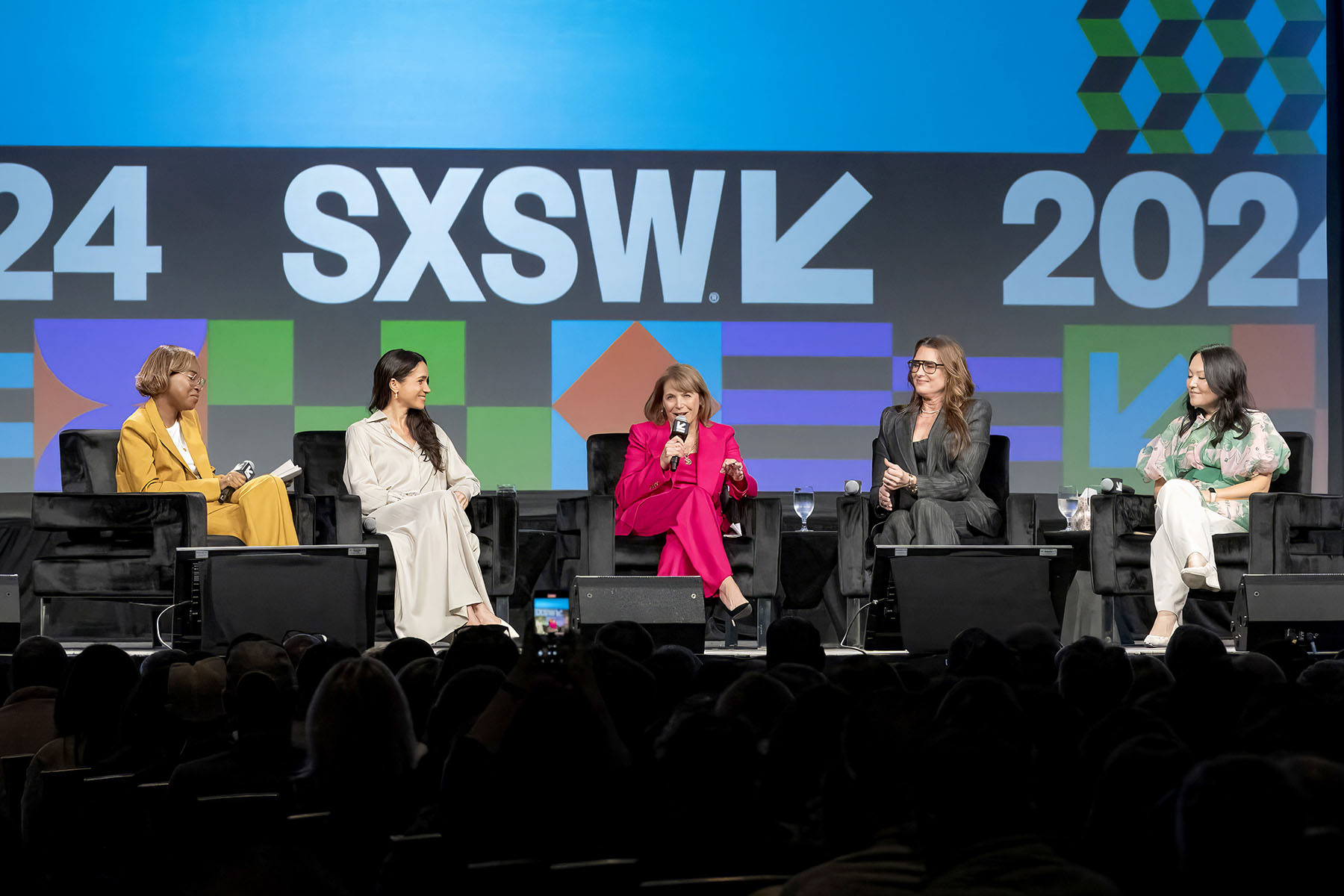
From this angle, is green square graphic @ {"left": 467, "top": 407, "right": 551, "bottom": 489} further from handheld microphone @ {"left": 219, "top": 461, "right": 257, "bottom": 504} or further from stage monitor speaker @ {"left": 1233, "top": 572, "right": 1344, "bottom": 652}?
stage monitor speaker @ {"left": 1233, "top": 572, "right": 1344, "bottom": 652}

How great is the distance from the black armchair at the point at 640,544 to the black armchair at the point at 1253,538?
47.7 inches

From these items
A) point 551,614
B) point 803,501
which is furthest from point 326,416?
point 551,614

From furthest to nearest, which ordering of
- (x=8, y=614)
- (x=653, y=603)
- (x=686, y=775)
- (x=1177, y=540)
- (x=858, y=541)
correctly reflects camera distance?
1. (x=858, y=541)
2. (x=1177, y=540)
3. (x=653, y=603)
4. (x=8, y=614)
5. (x=686, y=775)

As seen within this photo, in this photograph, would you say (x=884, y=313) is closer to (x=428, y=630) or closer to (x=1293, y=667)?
(x=428, y=630)

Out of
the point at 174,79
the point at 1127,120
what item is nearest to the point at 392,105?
the point at 174,79

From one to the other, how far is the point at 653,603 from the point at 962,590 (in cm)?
85

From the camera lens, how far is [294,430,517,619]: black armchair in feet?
14.5

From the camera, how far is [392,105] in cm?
579

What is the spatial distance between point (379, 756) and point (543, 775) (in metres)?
0.23

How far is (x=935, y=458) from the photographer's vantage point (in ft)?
15.6

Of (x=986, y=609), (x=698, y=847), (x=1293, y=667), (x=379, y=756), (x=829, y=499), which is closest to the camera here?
Answer: (x=698, y=847)

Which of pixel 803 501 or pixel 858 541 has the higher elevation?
pixel 803 501

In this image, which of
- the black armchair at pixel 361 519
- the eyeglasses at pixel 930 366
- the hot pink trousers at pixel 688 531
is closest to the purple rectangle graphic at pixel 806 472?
the eyeglasses at pixel 930 366

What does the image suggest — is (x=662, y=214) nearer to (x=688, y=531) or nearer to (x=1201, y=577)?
(x=688, y=531)
